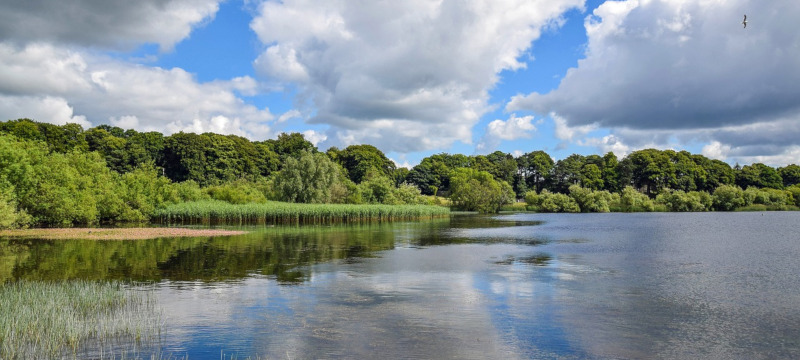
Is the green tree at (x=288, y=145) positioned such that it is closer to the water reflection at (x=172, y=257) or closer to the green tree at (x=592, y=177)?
the green tree at (x=592, y=177)

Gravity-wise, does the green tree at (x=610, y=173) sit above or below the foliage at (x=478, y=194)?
above

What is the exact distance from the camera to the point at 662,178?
5138 inches

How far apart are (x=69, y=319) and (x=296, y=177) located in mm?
63899

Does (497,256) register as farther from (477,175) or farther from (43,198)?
(477,175)

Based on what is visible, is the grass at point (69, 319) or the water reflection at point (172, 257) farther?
the water reflection at point (172, 257)

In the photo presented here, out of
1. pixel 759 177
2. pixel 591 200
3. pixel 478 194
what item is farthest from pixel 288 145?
pixel 759 177

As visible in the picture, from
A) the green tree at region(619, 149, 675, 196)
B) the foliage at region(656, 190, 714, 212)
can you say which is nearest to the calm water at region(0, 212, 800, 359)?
the foliage at region(656, 190, 714, 212)

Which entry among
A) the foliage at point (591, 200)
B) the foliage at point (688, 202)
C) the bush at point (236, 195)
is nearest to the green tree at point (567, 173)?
the foliage at point (591, 200)

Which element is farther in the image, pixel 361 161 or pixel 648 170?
pixel 648 170

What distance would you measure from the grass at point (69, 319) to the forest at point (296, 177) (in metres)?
24.8

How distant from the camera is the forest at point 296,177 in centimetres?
4406

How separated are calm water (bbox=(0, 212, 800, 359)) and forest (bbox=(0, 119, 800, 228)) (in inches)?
648

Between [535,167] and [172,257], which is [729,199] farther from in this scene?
[172,257]

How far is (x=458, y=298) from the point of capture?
15.4 meters
